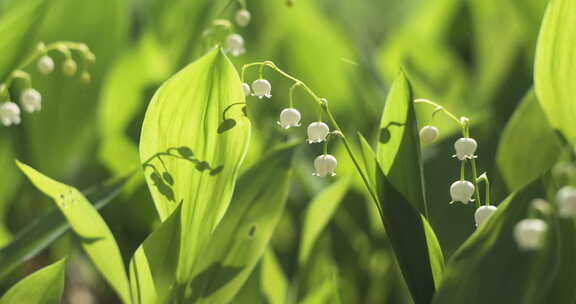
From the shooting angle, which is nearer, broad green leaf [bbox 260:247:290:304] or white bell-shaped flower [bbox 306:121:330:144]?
white bell-shaped flower [bbox 306:121:330:144]

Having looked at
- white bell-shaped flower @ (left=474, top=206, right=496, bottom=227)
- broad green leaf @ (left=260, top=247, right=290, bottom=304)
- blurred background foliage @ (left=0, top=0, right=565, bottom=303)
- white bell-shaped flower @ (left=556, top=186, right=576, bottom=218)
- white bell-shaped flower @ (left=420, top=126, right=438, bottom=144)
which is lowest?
broad green leaf @ (left=260, top=247, right=290, bottom=304)

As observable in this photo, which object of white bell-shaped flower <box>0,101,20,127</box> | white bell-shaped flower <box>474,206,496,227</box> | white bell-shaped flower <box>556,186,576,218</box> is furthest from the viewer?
white bell-shaped flower <box>0,101,20,127</box>

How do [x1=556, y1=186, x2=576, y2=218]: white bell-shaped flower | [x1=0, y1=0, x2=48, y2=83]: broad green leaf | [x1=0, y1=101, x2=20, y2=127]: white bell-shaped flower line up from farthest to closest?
[x1=0, y1=0, x2=48, y2=83]: broad green leaf
[x1=0, y1=101, x2=20, y2=127]: white bell-shaped flower
[x1=556, y1=186, x2=576, y2=218]: white bell-shaped flower

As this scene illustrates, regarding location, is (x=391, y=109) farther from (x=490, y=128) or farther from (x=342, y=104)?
(x=342, y=104)

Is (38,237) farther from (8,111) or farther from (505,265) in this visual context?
(505,265)

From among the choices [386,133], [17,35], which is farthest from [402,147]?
[17,35]

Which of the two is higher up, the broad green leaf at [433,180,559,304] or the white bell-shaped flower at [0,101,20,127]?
the white bell-shaped flower at [0,101,20,127]

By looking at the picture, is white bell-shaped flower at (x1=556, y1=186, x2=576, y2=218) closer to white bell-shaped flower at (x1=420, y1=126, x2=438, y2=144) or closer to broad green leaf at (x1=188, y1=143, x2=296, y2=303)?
white bell-shaped flower at (x1=420, y1=126, x2=438, y2=144)

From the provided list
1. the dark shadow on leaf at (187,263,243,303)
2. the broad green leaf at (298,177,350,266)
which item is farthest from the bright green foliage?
the broad green leaf at (298,177,350,266)
